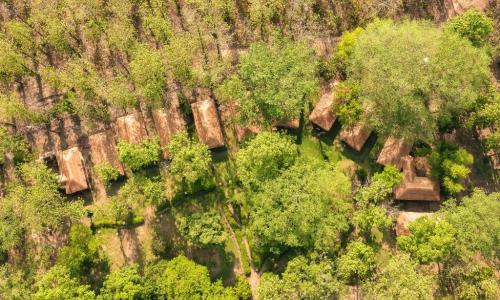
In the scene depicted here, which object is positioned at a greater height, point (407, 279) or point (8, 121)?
point (8, 121)

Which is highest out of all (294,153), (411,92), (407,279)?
(411,92)

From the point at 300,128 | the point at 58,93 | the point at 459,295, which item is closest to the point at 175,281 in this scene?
the point at 300,128

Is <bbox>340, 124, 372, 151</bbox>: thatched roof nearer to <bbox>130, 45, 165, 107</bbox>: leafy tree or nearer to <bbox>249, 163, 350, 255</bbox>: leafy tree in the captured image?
<bbox>249, 163, 350, 255</bbox>: leafy tree

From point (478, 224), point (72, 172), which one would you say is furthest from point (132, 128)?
point (478, 224)

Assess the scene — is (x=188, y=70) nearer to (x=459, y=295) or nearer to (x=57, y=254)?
(x=57, y=254)

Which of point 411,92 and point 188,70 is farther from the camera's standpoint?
point 188,70

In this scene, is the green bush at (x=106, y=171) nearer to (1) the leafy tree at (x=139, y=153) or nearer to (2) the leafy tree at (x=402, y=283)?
(1) the leafy tree at (x=139, y=153)
